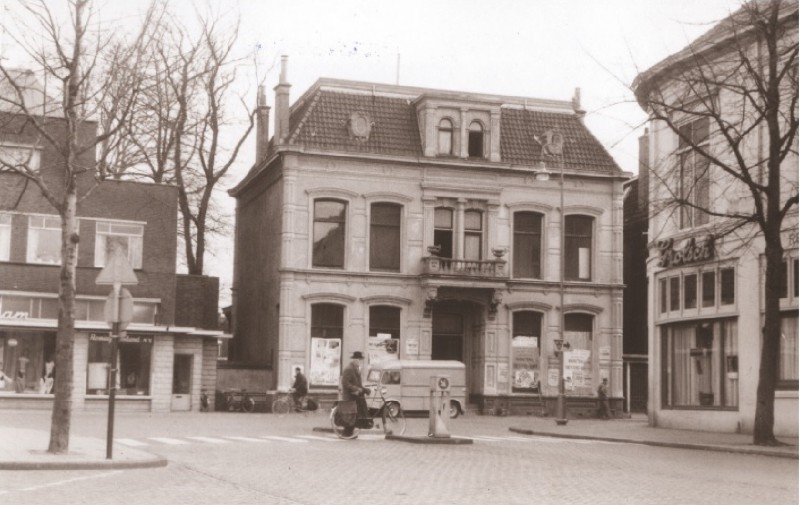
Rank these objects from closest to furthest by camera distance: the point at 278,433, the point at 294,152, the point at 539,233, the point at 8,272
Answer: the point at 278,433 → the point at 8,272 → the point at 294,152 → the point at 539,233

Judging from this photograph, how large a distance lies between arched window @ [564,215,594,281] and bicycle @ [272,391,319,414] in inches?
445

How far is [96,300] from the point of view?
39250 millimetres

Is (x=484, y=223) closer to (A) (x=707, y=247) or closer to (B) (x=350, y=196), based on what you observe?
(B) (x=350, y=196)

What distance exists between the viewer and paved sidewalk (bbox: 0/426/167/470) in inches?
624

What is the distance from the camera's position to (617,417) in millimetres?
44469

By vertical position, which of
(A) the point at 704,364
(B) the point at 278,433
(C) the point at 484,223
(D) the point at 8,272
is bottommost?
(B) the point at 278,433

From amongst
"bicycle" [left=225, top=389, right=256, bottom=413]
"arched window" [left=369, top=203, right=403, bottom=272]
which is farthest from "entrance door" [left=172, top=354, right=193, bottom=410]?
"arched window" [left=369, top=203, right=403, bottom=272]

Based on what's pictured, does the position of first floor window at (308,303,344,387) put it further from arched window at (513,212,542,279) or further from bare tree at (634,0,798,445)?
bare tree at (634,0,798,445)

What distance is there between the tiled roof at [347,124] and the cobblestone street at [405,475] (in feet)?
64.0

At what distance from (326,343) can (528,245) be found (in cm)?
864

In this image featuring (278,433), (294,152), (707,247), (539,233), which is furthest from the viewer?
(539,233)

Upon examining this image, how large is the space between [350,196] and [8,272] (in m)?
12.1

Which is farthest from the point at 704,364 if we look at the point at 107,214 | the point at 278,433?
the point at 107,214

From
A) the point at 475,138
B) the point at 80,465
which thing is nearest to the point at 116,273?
the point at 80,465
